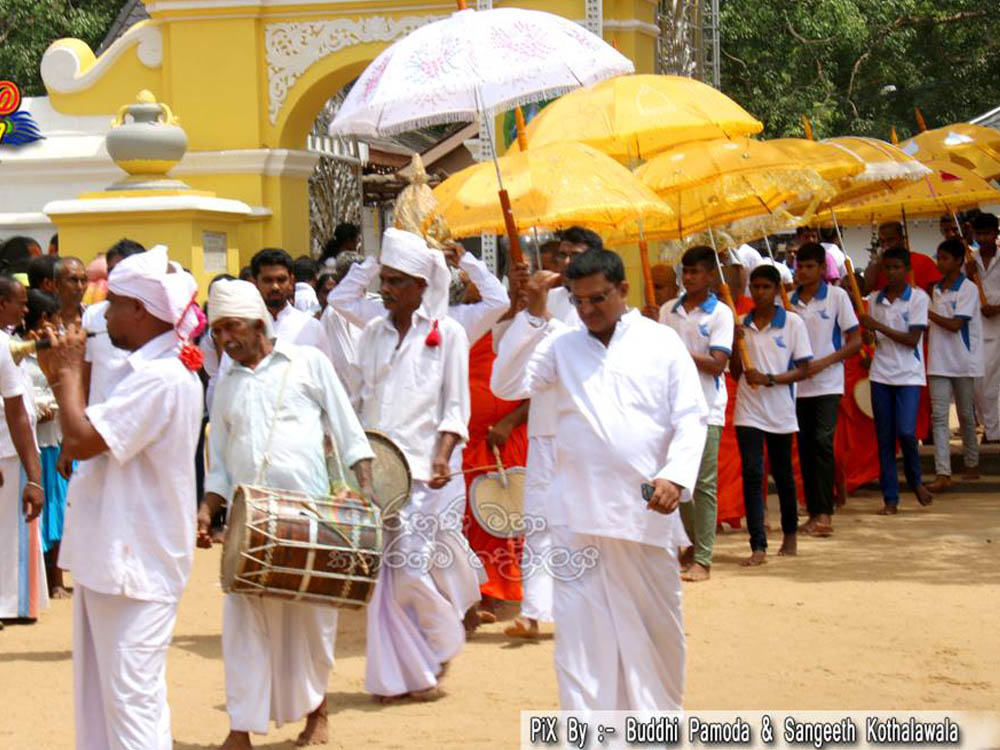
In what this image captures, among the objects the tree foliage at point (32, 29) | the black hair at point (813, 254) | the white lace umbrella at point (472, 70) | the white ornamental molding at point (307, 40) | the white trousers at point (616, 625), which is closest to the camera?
the white trousers at point (616, 625)

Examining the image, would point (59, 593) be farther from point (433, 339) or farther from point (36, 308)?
point (433, 339)

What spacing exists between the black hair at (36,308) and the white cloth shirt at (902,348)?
6.08m

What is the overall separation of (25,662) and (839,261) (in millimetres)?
10506

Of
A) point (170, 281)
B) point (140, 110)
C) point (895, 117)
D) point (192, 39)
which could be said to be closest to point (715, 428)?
point (170, 281)

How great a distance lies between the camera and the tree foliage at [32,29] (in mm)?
29281

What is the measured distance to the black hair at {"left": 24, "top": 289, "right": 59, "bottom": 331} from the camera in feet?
32.0

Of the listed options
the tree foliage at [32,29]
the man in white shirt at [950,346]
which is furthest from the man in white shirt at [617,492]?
the tree foliage at [32,29]

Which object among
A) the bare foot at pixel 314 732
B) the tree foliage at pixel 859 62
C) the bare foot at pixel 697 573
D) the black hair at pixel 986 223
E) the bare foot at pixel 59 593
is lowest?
the bare foot at pixel 314 732

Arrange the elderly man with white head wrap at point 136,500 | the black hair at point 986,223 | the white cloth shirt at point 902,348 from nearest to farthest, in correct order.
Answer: the elderly man with white head wrap at point 136,500
the white cloth shirt at point 902,348
the black hair at point 986,223

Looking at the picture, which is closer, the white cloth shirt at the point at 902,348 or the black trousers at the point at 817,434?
the black trousers at the point at 817,434

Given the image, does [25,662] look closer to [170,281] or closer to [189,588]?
[189,588]

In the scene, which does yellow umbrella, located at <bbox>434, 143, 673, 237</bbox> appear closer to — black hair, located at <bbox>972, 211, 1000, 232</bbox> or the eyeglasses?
the eyeglasses

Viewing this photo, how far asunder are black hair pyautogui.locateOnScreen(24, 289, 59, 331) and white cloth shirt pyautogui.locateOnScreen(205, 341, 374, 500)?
3.18m

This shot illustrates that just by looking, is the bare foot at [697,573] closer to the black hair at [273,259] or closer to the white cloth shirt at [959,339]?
the black hair at [273,259]
